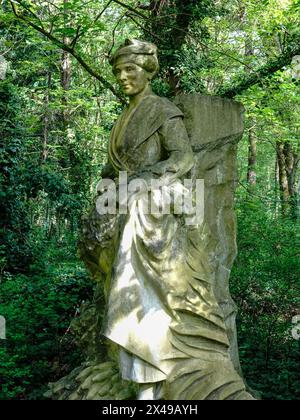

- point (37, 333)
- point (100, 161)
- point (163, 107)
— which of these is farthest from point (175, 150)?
point (100, 161)

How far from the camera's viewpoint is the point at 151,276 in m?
3.45

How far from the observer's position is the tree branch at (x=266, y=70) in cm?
859

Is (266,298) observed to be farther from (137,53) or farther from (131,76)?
(137,53)

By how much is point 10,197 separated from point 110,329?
259 inches

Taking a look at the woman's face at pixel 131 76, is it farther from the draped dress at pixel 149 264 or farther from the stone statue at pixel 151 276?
the draped dress at pixel 149 264

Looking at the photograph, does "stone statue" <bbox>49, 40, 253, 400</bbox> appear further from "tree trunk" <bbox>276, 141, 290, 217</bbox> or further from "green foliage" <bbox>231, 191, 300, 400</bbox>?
"tree trunk" <bbox>276, 141, 290, 217</bbox>

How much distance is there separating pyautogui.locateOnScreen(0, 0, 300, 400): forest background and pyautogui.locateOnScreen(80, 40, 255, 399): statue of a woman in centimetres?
184

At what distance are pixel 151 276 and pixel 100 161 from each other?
12184 mm

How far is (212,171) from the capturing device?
4500 millimetres

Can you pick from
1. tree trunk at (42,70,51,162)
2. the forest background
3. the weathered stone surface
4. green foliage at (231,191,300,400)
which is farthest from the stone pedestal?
tree trunk at (42,70,51,162)

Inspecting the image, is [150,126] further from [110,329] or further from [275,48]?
[275,48]

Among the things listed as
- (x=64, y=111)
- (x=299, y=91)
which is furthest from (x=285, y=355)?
(x=64, y=111)

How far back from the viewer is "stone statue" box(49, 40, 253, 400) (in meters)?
3.35

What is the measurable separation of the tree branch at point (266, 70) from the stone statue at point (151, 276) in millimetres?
4709
